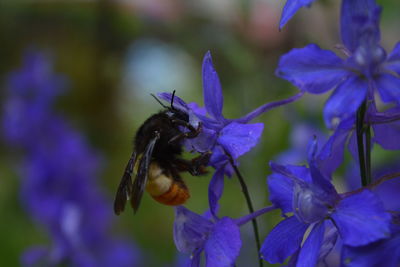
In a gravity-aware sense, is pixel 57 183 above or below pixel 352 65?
below

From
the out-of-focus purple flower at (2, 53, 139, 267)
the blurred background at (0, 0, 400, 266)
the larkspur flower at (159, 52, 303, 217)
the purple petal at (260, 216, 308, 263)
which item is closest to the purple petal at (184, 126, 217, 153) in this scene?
the larkspur flower at (159, 52, 303, 217)

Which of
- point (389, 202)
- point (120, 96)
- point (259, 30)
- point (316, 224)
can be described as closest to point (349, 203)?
point (316, 224)

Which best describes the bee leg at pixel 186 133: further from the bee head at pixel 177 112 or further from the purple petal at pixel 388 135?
the purple petal at pixel 388 135

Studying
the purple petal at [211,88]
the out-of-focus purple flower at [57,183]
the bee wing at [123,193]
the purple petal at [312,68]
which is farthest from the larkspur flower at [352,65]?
the out-of-focus purple flower at [57,183]

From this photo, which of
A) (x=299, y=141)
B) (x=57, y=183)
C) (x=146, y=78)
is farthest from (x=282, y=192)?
(x=146, y=78)

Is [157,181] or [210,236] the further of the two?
[157,181]

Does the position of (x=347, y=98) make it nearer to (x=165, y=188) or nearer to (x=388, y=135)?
(x=388, y=135)

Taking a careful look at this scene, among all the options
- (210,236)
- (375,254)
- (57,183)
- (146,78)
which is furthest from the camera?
(146,78)
